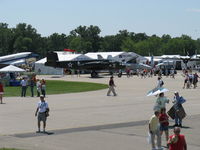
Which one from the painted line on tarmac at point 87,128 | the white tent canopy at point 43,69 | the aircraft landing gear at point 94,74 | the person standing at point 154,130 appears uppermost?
the white tent canopy at point 43,69

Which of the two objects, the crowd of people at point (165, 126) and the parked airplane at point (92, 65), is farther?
the parked airplane at point (92, 65)

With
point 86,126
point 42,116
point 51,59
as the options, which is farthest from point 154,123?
point 51,59

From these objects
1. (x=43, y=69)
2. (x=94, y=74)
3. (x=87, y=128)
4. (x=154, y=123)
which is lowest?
(x=87, y=128)

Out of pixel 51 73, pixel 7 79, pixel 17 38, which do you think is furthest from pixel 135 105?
pixel 17 38

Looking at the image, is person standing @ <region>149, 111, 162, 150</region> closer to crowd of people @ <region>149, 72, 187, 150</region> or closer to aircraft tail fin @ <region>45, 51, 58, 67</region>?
crowd of people @ <region>149, 72, 187, 150</region>

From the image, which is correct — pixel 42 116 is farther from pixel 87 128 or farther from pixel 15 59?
pixel 15 59

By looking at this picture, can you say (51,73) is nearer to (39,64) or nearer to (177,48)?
(39,64)

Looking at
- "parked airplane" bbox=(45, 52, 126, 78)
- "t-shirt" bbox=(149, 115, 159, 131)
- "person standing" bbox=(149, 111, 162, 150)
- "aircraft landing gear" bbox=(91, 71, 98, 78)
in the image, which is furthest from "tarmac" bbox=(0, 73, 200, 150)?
"parked airplane" bbox=(45, 52, 126, 78)

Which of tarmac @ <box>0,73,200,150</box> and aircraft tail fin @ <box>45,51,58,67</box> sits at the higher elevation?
aircraft tail fin @ <box>45,51,58,67</box>

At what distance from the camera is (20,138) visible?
17203mm

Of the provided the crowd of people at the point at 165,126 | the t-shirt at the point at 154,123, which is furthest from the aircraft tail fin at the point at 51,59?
the t-shirt at the point at 154,123

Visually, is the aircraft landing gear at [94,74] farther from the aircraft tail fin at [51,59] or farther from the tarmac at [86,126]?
the tarmac at [86,126]

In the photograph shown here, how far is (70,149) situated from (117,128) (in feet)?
16.9

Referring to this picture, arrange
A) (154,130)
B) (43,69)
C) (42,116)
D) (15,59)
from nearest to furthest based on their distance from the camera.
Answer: (154,130), (42,116), (43,69), (15,59)
